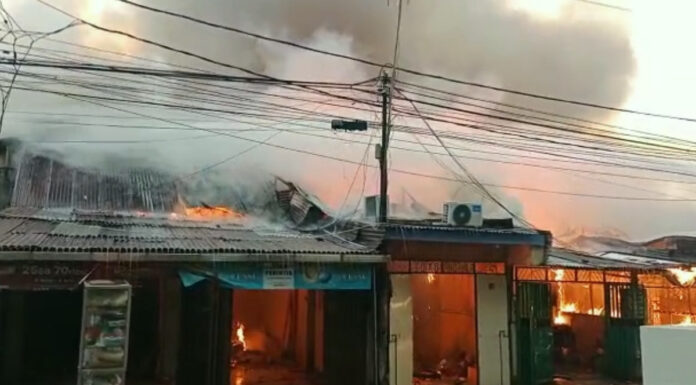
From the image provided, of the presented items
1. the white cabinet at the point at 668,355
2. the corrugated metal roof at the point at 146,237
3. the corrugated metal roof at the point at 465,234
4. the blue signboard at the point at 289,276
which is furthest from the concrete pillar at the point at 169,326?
the white cabinet at the point at 668,355

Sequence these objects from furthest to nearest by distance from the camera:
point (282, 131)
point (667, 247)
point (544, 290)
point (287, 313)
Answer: point (667, 247)
point (282, 131)
point (287, 313)
point (544, 290)

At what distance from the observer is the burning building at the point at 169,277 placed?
9.98 metres

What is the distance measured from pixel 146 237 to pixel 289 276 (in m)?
→ 2.60

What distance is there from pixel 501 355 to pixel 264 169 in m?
7.63

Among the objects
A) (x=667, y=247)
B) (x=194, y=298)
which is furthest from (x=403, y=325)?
(x=667, y=247)

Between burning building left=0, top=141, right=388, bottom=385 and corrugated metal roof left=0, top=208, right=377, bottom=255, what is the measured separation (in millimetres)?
28

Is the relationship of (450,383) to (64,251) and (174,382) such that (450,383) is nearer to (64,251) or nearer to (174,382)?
(174,382)

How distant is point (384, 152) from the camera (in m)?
12.8

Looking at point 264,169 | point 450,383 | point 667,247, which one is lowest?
point 450,383

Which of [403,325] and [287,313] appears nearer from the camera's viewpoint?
[403,325]

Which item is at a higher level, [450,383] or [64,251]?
[64,251]

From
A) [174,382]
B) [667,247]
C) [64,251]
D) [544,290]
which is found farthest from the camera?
[667,247]

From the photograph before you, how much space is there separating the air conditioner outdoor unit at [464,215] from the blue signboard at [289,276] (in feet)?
7.16

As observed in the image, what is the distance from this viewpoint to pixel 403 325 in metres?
12.4
